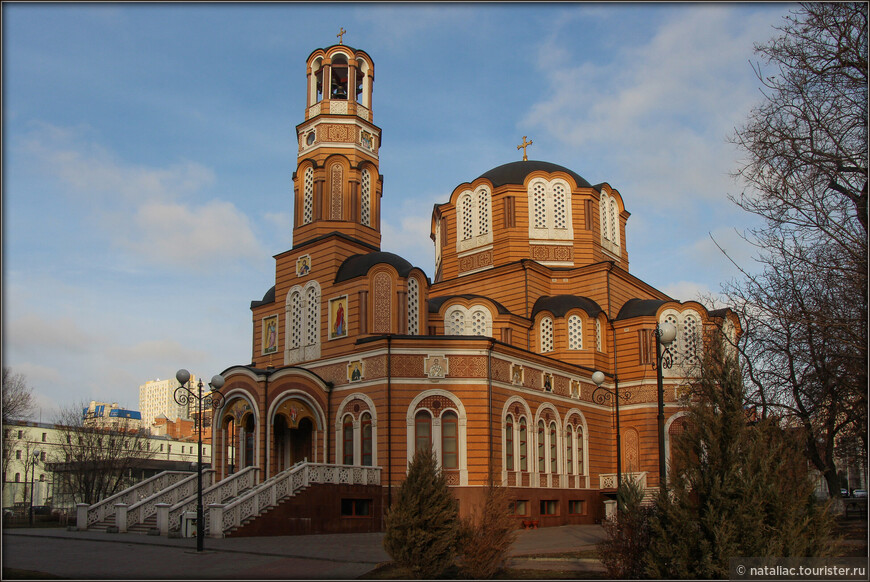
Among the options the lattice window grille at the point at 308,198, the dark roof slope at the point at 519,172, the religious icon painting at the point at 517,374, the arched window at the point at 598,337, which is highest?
the dark roof slope at the point at 519,172

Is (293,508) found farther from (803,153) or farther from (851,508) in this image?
(851,508)

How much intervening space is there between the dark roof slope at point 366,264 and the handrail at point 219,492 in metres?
7.65

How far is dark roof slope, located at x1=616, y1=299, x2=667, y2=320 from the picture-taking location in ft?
115

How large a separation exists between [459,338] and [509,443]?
4339 millimetres

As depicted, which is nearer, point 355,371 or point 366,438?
point 366,438

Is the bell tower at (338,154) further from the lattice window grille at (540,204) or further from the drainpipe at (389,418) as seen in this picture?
the lattice window grille at (540,204)

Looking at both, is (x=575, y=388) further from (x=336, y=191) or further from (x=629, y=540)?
(x=629, y=540)

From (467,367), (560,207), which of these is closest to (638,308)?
(560,207)

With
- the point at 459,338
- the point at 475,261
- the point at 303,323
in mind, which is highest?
the point at 475,261

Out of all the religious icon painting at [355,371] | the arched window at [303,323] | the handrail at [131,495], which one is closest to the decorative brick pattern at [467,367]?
the religious icon painting at [355,371]

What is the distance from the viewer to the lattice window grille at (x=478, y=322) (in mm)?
33594

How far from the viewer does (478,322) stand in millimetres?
33688

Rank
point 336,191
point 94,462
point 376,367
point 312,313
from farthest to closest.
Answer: point 94,462, point 336,191, point 312,313, point 376,367

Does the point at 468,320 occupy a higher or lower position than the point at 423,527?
higher
